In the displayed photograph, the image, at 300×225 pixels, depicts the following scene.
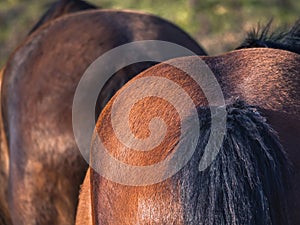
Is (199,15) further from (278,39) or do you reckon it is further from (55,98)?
(278,39)

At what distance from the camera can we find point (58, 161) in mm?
3170

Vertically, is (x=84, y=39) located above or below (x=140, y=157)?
above

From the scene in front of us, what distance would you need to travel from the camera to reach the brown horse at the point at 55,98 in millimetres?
3148

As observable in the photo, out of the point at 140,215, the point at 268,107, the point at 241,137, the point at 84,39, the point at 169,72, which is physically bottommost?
the point at 140,215

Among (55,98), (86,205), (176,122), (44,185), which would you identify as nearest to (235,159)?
(176,122)

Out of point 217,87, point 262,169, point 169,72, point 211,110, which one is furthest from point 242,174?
point 169,72

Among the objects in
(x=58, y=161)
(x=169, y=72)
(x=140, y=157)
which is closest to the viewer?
(x=140, y=157)

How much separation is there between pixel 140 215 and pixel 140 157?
0.18 meters

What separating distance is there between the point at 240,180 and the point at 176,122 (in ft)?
0.88

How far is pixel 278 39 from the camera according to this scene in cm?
246

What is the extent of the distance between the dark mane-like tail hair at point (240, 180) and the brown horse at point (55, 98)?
51.3 inches

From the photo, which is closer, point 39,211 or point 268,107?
point 268,107

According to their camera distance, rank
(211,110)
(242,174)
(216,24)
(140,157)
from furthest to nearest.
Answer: (216,24)
(140,157)
(211,110)
(242,174)

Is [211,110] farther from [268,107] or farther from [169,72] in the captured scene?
[169,72]
